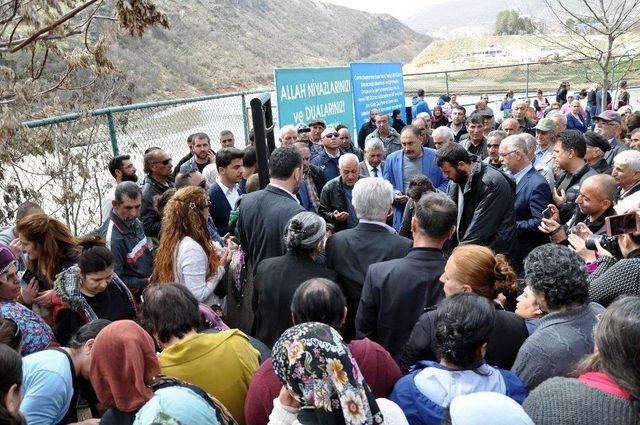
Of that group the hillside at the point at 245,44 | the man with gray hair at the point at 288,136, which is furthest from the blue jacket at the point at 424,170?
the hillside at the point at 245,44

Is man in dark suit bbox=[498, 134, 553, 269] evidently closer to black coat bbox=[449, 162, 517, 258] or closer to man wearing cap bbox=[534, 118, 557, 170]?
black coat bbox=[449, 162, 517, 258]

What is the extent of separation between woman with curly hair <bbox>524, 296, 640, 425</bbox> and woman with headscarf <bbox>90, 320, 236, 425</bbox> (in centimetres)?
120

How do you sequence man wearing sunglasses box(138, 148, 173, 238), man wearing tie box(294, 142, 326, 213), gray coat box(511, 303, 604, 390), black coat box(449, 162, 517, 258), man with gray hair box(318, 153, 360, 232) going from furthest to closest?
man wearing tie box(294, 142, 326, 213) < man with gray hair box(318, 153, 360, 232) < man wearing sunglasses box(138, 148, 173, 238) < black coat box(449, 162, 517, 258) < gray coat box(511, 303, 604, 390)

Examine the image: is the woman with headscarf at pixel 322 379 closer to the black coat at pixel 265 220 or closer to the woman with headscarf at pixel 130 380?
the woman with headscarf at pixel 130 380

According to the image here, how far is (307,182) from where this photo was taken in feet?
19.4

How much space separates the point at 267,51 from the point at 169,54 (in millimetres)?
18912

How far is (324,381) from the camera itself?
Result: 1.81 m

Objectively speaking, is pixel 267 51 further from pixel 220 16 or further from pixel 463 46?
pixel 463 46

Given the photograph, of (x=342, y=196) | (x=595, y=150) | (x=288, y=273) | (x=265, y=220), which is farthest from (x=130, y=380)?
(x=595, y=150)

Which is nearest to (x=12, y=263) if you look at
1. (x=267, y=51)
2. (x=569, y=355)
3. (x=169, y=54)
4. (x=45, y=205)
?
(x=45, y=205)

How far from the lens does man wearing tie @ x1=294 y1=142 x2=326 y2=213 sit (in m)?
5.79

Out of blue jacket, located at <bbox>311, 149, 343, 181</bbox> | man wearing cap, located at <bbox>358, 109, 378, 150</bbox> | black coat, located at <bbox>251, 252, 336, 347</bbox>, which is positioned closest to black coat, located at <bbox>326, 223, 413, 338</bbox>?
black coat, located at <bbox>251, 252, 336, 347</bbox>

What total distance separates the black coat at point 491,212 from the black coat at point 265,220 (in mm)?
1407

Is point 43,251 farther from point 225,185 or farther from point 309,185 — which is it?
point 309,185
